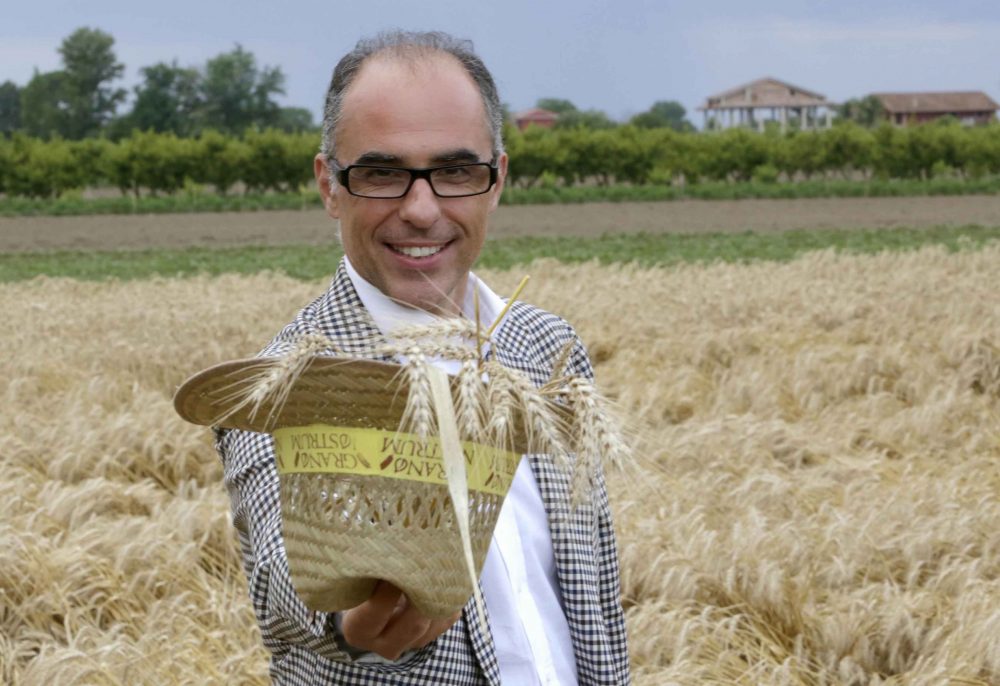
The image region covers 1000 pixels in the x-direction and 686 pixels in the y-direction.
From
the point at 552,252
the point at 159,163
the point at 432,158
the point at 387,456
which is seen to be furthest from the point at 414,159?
the point at 159,163

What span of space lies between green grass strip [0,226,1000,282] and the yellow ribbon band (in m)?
19.7

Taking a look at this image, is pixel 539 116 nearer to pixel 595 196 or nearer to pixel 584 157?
pixel 584 157

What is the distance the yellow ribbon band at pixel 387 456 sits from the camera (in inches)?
60.7

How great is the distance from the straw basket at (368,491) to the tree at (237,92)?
298ft

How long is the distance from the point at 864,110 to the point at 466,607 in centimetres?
11816

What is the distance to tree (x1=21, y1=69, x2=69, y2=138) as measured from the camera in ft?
329

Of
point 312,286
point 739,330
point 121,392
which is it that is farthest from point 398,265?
point 312,286

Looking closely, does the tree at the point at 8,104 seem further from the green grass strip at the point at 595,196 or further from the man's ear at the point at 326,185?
the man's ear at the point at 326,185

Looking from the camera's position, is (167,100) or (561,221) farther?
(167,100)

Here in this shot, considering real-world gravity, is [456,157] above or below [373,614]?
above

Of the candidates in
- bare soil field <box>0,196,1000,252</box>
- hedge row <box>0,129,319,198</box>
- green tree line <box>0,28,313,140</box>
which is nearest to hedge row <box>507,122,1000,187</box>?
hedge row <box>0,129,319,198</box>

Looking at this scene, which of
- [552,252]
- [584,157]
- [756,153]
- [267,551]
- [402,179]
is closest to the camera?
[267,551]

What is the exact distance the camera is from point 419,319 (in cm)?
195

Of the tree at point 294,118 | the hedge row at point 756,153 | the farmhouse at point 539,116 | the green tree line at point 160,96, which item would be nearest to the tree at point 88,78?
the green tree line at point 160,96
